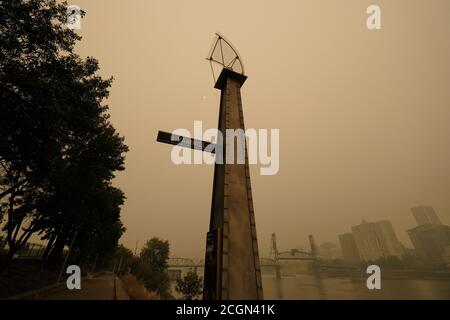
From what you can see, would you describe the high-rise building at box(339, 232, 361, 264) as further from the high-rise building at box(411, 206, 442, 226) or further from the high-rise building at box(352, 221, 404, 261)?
the high-rise building at box(411, 206, 442, 226)

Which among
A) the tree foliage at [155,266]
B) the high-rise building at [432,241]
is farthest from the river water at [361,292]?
the high-rise building at [432,241]

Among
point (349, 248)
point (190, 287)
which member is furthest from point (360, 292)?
point (349, 248)

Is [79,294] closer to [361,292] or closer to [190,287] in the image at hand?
[190,287]

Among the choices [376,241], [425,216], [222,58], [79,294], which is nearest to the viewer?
[222,58]

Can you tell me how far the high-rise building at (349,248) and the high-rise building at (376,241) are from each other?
293cm

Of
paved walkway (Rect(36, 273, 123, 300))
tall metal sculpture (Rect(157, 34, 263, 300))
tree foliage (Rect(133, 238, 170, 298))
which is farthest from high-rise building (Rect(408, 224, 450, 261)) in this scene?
tall metal sculpture (Rect(157, 34, 263, 300))

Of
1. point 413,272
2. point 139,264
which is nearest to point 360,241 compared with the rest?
point 413,272

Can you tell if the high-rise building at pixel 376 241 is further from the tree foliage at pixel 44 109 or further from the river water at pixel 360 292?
the tree foliage at pixel 44 109

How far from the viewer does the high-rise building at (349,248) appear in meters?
157

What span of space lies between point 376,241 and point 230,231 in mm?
195216

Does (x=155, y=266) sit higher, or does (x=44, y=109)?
(x=44, y=109)

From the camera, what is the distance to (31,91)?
290 inches

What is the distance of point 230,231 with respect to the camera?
5.29 meters
